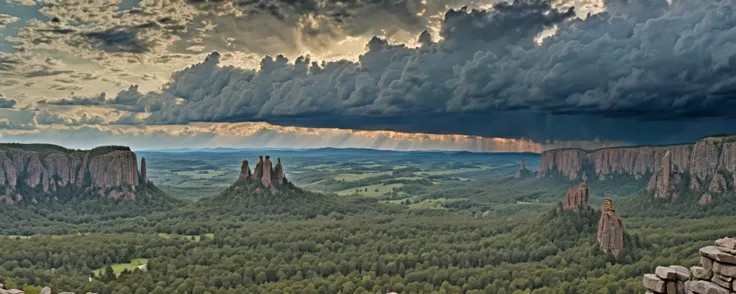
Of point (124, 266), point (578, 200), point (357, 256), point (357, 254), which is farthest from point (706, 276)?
point (578, 200)

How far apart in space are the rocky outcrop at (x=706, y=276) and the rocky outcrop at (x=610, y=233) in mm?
95888

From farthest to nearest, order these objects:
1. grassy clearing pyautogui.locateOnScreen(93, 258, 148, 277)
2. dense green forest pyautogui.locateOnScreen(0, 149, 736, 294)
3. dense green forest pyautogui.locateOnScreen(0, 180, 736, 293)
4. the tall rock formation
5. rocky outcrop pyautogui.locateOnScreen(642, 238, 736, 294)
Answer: the tall rock formation < grassy clearing pyautogui.locateOnScreen(93, 258, 148, 277) < dense green forest pyautogui.locateOnScreen(0, 149, 736, 294) < dense green forest pyautogui.locateOnScreen(0, 180, 736, 293) < rocky outcrop pyautogui.locateOnScreen(642, 238, 736, 294)

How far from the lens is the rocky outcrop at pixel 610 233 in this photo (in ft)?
373

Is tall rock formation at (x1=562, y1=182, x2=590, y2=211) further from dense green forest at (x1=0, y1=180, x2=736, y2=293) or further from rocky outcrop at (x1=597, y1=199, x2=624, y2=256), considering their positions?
rocky outcrop at (x1=597, y1=199, x2=624, y2=256)

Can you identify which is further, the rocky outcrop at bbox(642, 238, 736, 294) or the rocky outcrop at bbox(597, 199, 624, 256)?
the rocky outcrop at bbox(597, 199, 624, 256)

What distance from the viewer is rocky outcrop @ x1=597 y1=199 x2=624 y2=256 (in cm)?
11356

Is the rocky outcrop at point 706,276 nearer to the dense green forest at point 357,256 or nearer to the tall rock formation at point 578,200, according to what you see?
the dense green forest at point 357,256

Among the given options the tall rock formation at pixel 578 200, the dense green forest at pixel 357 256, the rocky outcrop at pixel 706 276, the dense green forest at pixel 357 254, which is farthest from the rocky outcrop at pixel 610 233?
the rocky outcrop at pixel 706 276

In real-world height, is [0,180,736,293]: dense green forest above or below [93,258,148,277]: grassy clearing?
above

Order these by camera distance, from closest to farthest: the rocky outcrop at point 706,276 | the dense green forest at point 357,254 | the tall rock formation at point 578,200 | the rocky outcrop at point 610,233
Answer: the rocky outcrop at point 706,276
the dense green forest at point 357,254
the rocky outcrop at point 610,233
the tall rock formation at point 578,200

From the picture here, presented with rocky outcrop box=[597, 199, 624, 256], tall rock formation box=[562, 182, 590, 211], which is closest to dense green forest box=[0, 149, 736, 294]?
rocky outcrop box=[597, 199, 624, 256]

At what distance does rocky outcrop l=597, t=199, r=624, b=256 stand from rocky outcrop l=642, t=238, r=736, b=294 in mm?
95888

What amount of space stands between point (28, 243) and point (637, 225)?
175 metres

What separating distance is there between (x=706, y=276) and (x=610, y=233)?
98.9 m
